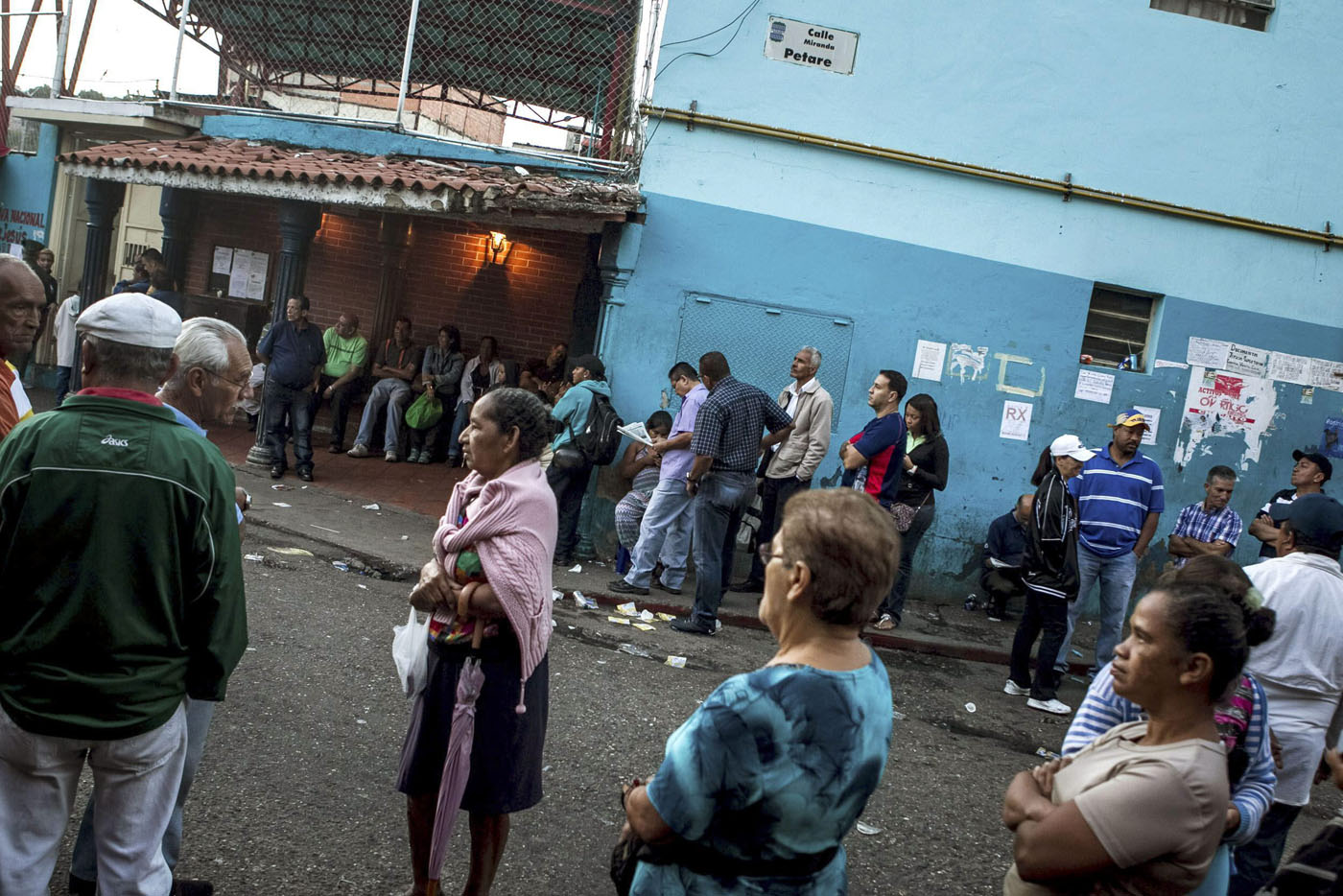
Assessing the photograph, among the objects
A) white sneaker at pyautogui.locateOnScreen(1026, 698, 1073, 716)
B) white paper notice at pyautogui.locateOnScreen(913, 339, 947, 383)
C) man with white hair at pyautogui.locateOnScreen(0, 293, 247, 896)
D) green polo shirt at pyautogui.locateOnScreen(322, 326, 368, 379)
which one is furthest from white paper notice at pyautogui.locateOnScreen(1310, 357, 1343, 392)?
man with white hair at pyautogui.locateOnScreen(0, 293, 247, 896)

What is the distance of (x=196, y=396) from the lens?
3320 mm

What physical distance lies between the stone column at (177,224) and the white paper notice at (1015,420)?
11.0 m

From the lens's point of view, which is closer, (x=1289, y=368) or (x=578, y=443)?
(x=578, y=443)

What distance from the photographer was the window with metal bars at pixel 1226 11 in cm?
1079

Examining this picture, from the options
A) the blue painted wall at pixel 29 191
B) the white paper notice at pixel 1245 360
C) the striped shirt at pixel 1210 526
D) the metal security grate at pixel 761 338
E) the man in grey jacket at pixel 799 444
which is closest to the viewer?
the striped shirt at pixel 1210 526

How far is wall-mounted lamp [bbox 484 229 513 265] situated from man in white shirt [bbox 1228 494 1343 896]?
12.0 m

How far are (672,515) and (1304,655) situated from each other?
5671 mm

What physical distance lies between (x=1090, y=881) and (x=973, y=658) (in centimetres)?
705

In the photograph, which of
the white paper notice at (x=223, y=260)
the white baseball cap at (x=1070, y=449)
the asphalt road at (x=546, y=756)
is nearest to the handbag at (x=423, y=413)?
the white paper notice at (x=223, y=260)

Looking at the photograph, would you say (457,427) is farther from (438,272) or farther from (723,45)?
(723,45)

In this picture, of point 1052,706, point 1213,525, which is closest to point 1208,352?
point 1213,525

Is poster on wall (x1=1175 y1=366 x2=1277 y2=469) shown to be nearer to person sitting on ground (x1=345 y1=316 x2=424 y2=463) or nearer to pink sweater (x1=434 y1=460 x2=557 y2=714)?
person sitting on ground (x1=345 y1=316 x2=424 y2=463)

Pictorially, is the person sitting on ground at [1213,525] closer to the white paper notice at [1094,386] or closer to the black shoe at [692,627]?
the white paper notice at [1094,386]

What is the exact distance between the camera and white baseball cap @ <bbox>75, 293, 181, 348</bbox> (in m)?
2.78
